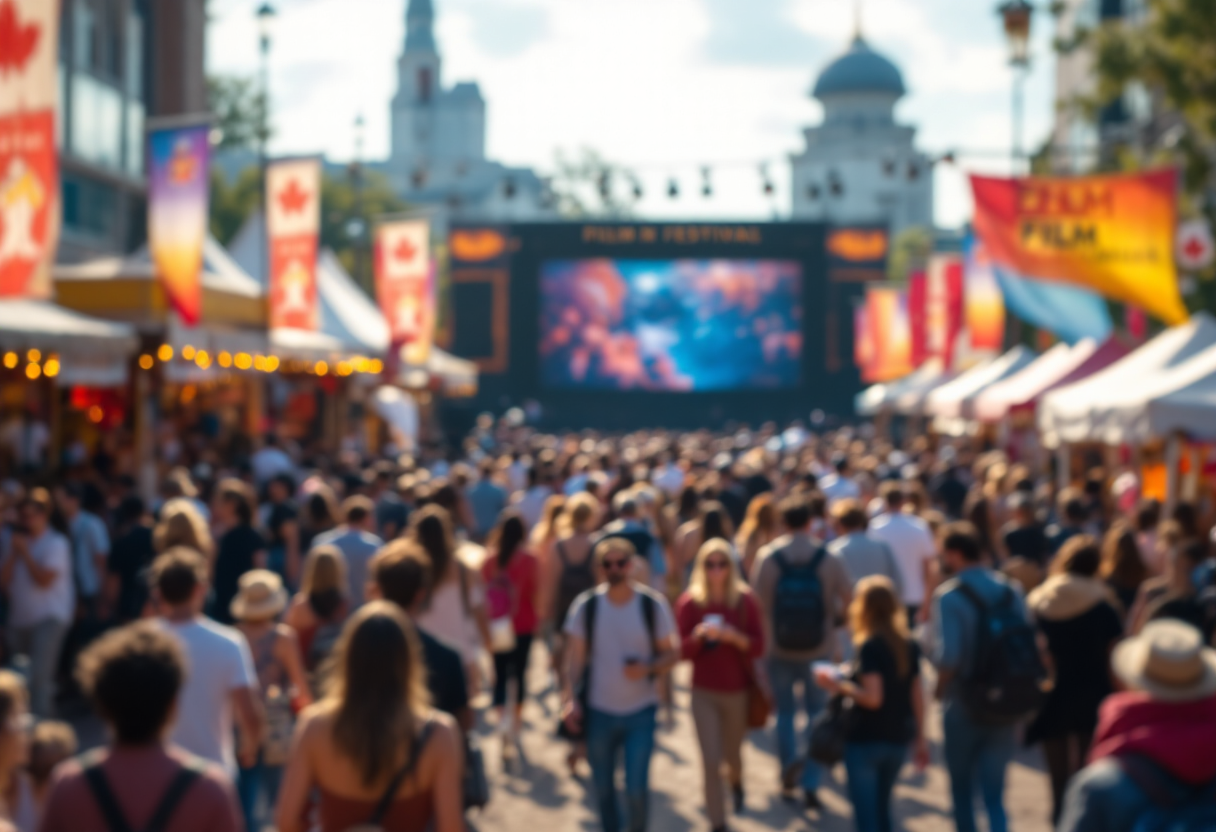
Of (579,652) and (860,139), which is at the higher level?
(860,139)

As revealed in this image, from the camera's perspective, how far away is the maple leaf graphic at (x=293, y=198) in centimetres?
2288

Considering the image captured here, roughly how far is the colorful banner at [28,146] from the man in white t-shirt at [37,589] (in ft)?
10.9

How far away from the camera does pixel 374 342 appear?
100 feet

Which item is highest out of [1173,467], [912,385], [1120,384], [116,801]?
[912,385]

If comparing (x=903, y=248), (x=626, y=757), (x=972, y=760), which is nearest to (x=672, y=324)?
(x=626, y=757)

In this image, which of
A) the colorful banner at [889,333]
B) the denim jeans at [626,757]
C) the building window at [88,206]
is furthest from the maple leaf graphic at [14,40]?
the colorful banner at [889,333]

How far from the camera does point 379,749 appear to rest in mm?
4676

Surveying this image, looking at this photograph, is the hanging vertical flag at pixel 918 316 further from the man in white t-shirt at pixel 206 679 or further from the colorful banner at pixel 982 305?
the man in white t-shirt at pixel 206 679

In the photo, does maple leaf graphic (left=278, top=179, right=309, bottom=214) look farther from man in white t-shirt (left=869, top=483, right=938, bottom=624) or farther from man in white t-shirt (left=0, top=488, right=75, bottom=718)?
man in white t-shirt (left=869, top=483, right=938, bottom=624)

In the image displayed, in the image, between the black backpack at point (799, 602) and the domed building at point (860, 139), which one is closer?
the black backpack at point (799, 602)

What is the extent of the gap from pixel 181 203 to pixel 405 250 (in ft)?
35.6

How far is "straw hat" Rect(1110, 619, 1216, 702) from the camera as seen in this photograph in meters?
4.57

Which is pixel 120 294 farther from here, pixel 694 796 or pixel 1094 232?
pixel 694 796

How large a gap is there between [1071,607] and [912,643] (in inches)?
35.9
